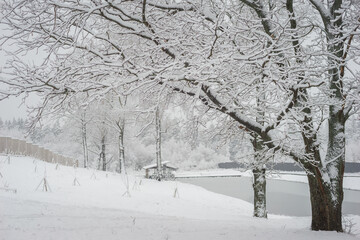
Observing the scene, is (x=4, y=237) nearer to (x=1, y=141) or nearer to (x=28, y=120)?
(x=28, y=120)

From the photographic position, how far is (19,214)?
5930mm

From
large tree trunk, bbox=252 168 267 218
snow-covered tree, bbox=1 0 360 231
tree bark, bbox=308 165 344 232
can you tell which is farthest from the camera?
large tree trunk, bbox=252 168 267 218

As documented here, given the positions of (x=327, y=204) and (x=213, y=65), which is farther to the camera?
(x=327, y=204)

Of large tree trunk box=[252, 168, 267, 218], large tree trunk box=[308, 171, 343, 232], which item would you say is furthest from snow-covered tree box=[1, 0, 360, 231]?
large tree trunk box=[252, 168, 267, 218]

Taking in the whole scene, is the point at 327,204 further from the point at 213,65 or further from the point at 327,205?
the point at 213,65

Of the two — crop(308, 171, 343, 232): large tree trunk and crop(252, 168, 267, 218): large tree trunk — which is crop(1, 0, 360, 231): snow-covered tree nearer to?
crop(308, 171, 343, 232): large tree trunk

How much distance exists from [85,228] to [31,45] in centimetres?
352

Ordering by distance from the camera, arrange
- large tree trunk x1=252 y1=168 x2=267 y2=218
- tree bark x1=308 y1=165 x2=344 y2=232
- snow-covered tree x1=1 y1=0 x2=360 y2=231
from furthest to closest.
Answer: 1. large tree trunk x1=252 y1=168 x2=267 y2=218
2. tree bark x1=308 y1=165 x2=344 y2=232
3. snow-covered tree x1=1 y1=0 x2=360 y2=231

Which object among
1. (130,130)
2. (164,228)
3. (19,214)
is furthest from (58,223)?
(130,130)

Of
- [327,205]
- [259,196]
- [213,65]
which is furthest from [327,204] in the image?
[259,196]

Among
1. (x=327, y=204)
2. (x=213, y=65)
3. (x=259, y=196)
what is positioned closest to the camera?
(x=213, y=65)

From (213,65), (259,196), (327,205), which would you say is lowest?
(259,196)

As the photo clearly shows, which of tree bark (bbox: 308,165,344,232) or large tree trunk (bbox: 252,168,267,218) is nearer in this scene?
tree bark (bbox: 308,165,344,232)

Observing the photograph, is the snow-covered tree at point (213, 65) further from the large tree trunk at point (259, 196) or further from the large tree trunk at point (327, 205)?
the large tree trunk at point (259, 196)
